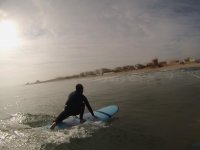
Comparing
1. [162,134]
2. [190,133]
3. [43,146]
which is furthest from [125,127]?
[43,146]

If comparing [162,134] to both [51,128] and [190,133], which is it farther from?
[51,128]

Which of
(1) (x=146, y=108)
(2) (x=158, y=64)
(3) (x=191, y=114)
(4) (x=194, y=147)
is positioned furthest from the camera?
(2) (x=158, y=64)

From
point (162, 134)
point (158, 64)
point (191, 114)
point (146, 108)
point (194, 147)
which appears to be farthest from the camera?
point (158, 64)

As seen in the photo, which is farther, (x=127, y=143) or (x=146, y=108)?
(x=146, y=108)

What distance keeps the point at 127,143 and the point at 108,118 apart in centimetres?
422

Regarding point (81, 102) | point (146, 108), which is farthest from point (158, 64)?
point (81, 102)

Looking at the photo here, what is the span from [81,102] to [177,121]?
4.37 metres

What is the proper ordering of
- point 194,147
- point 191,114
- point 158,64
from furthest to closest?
point 158,64 < point 191,114 < point 194,147

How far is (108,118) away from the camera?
14.4 metres

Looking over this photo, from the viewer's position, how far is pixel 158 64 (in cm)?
7206

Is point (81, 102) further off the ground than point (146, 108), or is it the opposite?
point (81, 102)

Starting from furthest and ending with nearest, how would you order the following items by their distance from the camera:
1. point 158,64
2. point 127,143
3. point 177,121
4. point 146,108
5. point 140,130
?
point 158,64, point 146,108, point 177,121, point 140,130, point 127,143

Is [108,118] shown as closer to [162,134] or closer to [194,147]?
[162,134]

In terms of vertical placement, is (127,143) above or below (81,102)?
below
